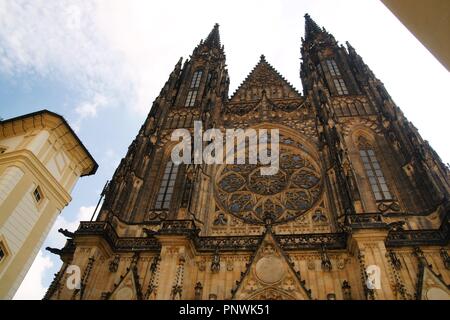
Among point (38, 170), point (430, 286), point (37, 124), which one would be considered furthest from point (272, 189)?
point (37, 124)

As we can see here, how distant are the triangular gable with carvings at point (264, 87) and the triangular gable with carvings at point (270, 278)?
11.3 meters

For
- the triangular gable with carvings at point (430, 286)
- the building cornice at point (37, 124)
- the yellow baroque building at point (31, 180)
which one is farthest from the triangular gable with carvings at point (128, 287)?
the triangular gable with carvings at point (430, 286)

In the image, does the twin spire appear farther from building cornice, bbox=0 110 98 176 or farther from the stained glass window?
building cornice, bbox=0 110 98 176

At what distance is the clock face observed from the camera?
13.9 m

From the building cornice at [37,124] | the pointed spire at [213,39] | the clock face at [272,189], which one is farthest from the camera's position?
the pointed spire at [213,39]

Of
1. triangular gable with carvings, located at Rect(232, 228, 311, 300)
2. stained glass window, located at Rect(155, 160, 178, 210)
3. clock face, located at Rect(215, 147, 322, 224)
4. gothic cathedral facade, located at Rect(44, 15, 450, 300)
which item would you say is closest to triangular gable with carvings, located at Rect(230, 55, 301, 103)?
gothic cathedral facade, located at Rect(44, 15, 450, 300)

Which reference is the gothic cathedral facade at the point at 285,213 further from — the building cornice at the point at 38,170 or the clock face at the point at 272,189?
the building cornice at the point at 38,170

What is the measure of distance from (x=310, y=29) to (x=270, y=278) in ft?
76.7

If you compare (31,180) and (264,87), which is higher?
(264,87)

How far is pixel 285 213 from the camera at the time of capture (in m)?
13.7

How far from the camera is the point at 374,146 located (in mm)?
15922

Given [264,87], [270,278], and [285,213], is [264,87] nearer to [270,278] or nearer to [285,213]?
[285,213]

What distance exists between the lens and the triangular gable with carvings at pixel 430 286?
9.70 meters

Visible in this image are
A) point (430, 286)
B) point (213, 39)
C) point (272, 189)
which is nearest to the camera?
point (430, 286)
